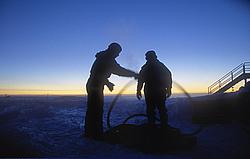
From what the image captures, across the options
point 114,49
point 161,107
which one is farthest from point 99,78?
point 161,107

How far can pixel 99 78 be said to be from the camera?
628 centimetres

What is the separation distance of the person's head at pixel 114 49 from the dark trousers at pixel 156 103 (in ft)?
4.23

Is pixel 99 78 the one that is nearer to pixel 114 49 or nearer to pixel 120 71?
pixel 120 71

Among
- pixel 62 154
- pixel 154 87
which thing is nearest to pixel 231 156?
pixel 154 87

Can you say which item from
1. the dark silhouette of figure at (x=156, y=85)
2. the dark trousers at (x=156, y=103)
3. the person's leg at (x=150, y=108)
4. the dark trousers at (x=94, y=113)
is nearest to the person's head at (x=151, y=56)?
the dark silhouette of figure at (x=156, y=85)

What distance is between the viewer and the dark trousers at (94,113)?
19.9ft

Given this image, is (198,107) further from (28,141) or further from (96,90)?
(28,141)

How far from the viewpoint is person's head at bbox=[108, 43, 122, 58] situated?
6.25 metres

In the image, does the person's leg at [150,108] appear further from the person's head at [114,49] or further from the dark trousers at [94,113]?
the person's head at [114,49]

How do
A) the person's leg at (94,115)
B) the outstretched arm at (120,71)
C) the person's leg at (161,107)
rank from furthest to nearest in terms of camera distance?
the outstretched arm at (120,71) < the person's leg at (94,115) < the person's leg at (161,107)

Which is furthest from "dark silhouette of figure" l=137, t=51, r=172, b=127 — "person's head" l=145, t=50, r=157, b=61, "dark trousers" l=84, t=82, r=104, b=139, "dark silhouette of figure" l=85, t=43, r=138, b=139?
"dark trousers" l=84, t=82, r=104, b=139

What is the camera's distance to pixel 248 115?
9.64 m

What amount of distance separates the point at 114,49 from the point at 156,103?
1738 millimetres

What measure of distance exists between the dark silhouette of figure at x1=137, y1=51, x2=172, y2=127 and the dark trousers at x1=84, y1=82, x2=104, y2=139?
1.26 m
